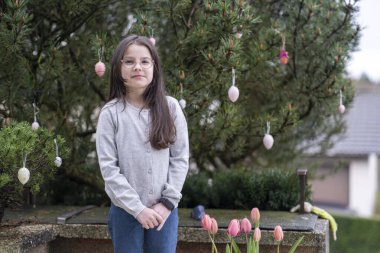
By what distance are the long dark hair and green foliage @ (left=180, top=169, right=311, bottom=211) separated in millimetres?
1672

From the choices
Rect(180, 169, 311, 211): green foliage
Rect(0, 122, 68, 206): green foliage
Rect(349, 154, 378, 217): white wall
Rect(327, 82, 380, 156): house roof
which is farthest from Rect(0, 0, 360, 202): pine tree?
Rect(349, 154, 378, 217): white wall

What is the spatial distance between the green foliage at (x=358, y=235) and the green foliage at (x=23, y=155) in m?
7.20

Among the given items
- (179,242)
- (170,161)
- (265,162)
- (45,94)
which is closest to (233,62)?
(170,161)

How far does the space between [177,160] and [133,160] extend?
9.1 inches

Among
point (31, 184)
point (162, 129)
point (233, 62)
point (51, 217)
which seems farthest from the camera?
point (51, 217)

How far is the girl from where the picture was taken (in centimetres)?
257

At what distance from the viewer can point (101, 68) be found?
3199mm

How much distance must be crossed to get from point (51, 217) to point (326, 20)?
243cm

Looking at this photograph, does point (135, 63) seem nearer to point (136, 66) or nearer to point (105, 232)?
point (136, 66)

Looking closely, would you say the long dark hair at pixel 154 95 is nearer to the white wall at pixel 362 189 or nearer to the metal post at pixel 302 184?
the metal post at pixel 302 184

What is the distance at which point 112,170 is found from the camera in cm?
254

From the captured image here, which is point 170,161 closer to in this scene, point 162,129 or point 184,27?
point 162,129

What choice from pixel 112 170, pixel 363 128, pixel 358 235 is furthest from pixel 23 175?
→ pixel 363 128

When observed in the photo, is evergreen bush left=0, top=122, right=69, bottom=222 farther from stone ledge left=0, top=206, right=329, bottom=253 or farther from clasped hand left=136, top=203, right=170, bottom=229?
clasped hand left=136, top=203, right=170, bottom=229
